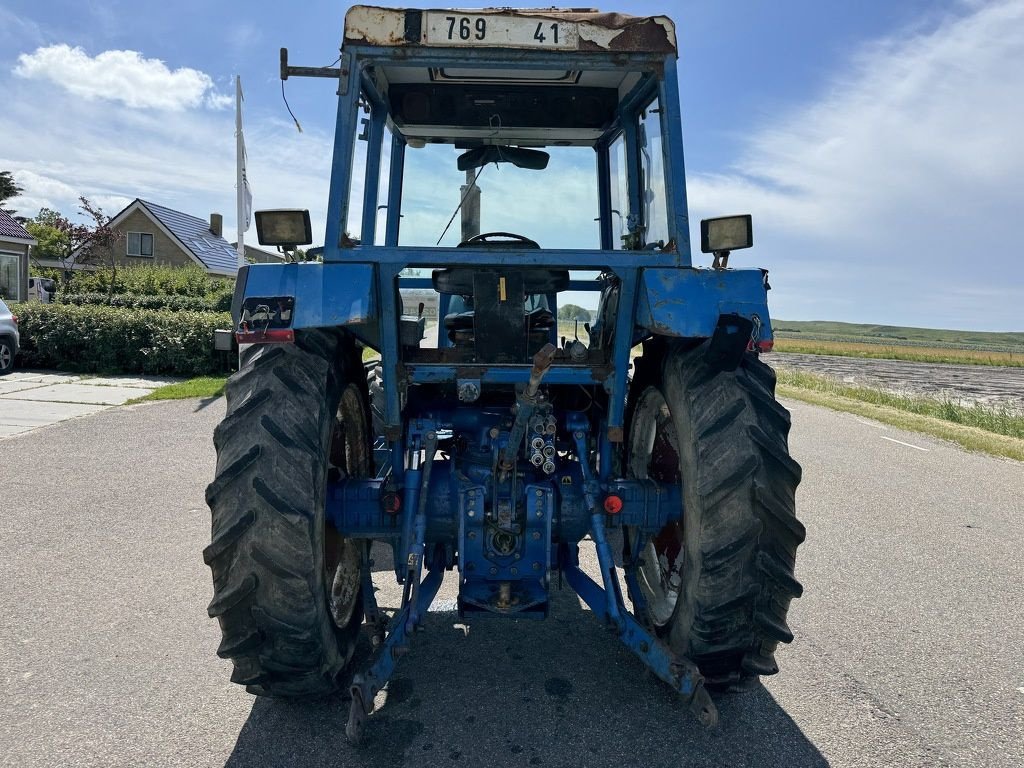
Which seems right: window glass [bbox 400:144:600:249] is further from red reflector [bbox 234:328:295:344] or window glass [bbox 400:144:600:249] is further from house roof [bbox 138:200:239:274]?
house roof [bbox 138:200:239:274]

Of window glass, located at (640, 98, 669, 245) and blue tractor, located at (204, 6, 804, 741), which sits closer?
blue tractor, located at (204, 6, 804, 741)

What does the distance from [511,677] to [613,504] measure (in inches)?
36.3

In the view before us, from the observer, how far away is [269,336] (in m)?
2.43

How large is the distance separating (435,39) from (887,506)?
18.6ft

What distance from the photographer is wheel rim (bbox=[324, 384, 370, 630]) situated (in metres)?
3.02

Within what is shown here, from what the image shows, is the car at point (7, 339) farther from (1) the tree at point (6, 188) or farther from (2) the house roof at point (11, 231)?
(1) the tree at point (6, 188)

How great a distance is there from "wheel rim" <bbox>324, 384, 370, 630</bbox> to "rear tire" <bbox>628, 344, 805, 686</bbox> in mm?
1448

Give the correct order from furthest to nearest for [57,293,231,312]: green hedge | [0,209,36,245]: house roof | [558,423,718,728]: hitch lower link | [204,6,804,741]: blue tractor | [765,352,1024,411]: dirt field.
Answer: [0,209,36,245]: house roof < [765,352,1024,411]: dirt field < [57,293,231,312]: green hedge < [204,6,804,741]: blue tractor < [558,423,718,728]: hitch lower link

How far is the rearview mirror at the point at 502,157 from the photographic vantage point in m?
3.51

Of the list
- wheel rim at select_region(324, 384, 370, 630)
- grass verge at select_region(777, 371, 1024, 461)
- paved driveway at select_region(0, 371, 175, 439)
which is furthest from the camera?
grass verge at select_region(777, 371, 1024, 461)

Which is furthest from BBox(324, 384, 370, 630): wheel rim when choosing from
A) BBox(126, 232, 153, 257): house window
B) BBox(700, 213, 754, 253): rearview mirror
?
BBox(126, 232, 153, 257): house window

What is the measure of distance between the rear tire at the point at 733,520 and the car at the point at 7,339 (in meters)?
13.8

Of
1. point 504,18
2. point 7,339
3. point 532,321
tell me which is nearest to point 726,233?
point 532,321

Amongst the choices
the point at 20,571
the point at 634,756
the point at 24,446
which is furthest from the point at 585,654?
the point at 24,446
